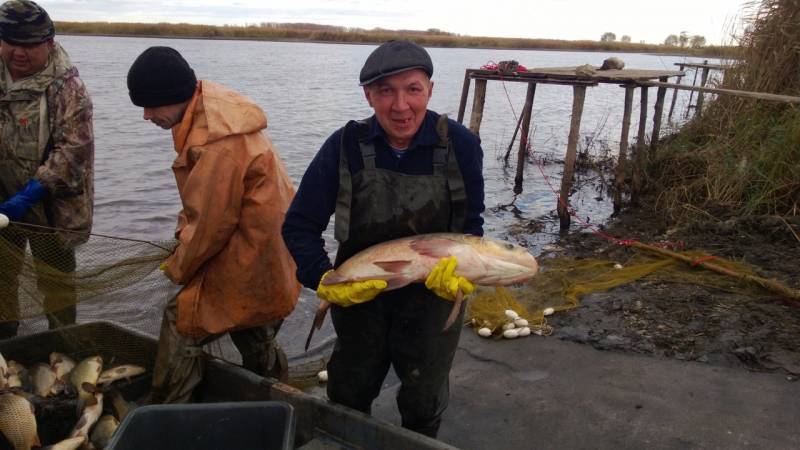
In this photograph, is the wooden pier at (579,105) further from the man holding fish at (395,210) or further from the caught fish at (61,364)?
the caught fish at (61,364)

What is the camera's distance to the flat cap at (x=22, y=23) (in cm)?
431

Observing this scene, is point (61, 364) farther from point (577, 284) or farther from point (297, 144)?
point (297, 144)

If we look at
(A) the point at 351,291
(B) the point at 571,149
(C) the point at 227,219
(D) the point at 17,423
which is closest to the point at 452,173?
(A) the point at 351,291

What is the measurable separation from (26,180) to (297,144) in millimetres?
12565

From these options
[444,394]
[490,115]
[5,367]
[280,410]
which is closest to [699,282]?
[444,394]

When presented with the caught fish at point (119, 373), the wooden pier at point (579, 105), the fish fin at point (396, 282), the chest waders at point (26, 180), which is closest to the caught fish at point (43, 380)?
the caught fish at point (119, 373)

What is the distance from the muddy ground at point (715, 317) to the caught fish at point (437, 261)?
2.64 metres

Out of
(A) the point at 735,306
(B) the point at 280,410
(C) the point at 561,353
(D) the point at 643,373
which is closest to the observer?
(B) the point at 280,410

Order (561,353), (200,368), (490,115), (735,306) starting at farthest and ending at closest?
1. (490,115)
2. (735,306)
3. (561,353)
4. (200,368)

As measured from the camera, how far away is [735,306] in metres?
5.71

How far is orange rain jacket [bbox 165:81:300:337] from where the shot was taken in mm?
3352

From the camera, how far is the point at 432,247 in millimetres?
2961

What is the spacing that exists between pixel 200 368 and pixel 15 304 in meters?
1.55

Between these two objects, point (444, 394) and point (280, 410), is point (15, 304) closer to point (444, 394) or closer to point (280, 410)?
point (280, 410)
